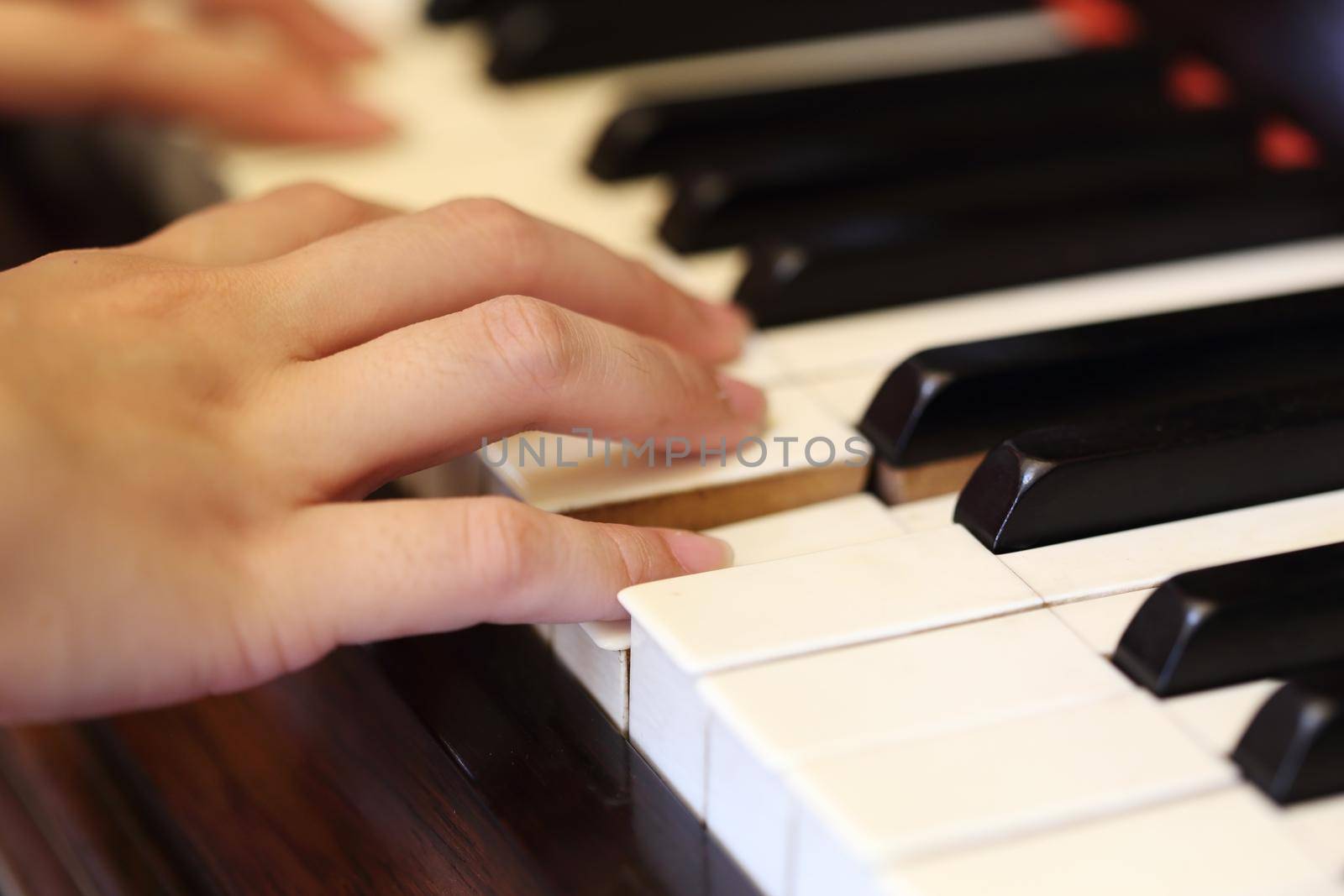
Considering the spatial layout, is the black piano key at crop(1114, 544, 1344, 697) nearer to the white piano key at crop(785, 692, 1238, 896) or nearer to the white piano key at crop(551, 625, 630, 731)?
the white piano key at crop(785, 692, 1238, 896)

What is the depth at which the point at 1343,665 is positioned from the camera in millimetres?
608

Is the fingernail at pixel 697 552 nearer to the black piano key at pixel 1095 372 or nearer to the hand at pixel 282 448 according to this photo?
the hand at pixel 282 448

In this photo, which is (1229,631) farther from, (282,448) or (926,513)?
(282,448)

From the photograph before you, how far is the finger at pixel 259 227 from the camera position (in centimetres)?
85

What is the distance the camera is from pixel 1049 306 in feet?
3.26

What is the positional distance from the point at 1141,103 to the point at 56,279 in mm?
883

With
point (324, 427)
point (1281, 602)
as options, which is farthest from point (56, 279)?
point (1281, 602)

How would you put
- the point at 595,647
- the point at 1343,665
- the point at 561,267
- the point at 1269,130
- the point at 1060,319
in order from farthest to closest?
the point at 1269,130
the point at 1060,319
the point at 561,267
the point at 595,647
the point at 1343,665

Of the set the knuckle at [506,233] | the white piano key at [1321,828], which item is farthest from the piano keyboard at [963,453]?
the knuckle at [506,233]

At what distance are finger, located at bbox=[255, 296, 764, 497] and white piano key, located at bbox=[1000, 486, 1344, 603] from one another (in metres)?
0.22

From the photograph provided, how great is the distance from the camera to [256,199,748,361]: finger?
76 cm

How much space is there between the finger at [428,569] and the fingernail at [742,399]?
16 cm

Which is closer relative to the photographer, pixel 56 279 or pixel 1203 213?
pixel 56 279

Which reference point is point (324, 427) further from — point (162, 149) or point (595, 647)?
point (162, 149)
